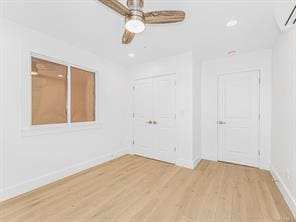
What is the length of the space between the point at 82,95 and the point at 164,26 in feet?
7.22

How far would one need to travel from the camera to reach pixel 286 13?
1683 millimetres

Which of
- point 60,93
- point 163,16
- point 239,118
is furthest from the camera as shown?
point 239,118

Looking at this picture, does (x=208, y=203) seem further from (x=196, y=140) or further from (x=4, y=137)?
(x=4, y=137)

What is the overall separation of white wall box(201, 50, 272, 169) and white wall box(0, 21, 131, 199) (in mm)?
2415

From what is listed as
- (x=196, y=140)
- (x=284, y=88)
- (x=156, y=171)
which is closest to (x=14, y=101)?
(x=156, y=171)

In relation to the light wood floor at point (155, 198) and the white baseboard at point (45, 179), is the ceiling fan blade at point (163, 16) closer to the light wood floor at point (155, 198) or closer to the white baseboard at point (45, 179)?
the light wood floor at point (155, 198)

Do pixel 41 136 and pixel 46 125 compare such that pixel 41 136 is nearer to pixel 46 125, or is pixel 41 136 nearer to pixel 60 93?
pixel 46 125

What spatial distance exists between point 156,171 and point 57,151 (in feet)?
6.34

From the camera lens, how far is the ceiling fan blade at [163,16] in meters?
1.55

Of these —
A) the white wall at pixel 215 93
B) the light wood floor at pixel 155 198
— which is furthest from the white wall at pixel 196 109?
the light wood floor at pixel 155 198

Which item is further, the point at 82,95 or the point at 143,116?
the point at 143,116

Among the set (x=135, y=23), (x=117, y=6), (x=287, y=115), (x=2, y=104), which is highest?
(x=117, y=6)

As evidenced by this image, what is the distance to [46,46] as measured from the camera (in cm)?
263

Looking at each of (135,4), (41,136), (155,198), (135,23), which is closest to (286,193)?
(155,198)
